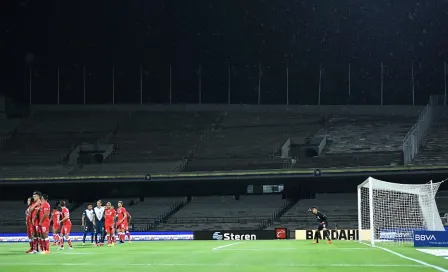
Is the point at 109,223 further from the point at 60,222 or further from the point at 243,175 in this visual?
Result: the point at 243,175

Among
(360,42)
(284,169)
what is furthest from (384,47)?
(284,169)

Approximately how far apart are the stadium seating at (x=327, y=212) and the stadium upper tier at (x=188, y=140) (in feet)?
11.0

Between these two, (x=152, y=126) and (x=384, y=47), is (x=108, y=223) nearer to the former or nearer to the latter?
(x=152, y=126)

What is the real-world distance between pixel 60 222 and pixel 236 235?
55.4 feet

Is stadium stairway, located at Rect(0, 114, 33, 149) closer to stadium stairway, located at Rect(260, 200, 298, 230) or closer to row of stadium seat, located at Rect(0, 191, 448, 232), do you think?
row of stadium seat, located at Rect(0, 191, 448, 232)

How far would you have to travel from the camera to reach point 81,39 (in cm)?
6225

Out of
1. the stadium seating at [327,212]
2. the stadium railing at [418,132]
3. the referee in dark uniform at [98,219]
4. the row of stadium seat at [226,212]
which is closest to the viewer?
the referee in dark uniform at [98,219]

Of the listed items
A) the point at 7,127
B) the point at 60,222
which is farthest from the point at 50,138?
the point at 60,222

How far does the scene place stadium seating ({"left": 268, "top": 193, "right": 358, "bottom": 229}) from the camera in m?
47.8

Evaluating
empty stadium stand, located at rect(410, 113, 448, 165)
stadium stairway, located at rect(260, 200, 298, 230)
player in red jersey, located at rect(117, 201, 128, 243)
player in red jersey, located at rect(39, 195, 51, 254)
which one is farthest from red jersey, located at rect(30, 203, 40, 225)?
empty stadium stand, located at rect(410, 113, 448, 165)

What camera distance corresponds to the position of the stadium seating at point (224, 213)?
50.2m

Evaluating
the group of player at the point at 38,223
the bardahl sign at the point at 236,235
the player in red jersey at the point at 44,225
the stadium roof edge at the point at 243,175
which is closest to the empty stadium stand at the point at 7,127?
the stadium roof edge at the point at 243,175

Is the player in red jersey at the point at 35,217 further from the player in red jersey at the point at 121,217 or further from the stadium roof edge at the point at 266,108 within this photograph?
the stadium roof edge at the point at 266,108

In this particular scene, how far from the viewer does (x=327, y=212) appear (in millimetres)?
49625
